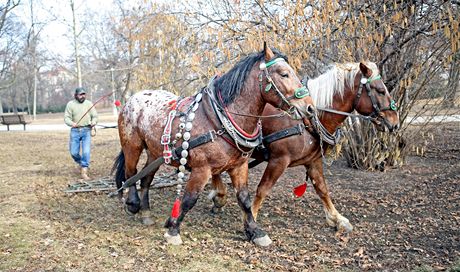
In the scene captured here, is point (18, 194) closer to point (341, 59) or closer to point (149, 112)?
point (149, 112)

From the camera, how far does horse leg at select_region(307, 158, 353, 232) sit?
402 cm

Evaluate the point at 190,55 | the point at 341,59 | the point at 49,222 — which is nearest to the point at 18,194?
the point at 49,222

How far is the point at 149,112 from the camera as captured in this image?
159 inches

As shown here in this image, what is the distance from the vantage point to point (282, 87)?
3266 mm

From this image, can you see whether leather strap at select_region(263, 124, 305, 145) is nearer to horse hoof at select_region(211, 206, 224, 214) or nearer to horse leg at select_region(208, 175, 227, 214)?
horse leg at select_region(208, 175, 227, 214)

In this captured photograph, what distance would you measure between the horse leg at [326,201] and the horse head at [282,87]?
47.9 inches

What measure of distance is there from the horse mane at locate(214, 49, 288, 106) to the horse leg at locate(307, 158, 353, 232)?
4.53 feet

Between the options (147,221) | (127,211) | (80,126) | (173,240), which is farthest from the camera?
(80,126)

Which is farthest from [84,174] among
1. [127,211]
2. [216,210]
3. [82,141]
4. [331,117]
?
[331,117]

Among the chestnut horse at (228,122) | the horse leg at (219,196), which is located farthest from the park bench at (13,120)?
the chestnut horse at (228,122)

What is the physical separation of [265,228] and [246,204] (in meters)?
0.62

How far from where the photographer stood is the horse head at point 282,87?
3199mm

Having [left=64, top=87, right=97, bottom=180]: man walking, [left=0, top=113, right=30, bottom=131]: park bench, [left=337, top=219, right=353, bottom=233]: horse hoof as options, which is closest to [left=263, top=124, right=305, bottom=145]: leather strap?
[left=337, top=219, right=353, bottom=233]: horse hoof

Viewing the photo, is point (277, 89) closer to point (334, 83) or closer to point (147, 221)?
point (334, 83)
